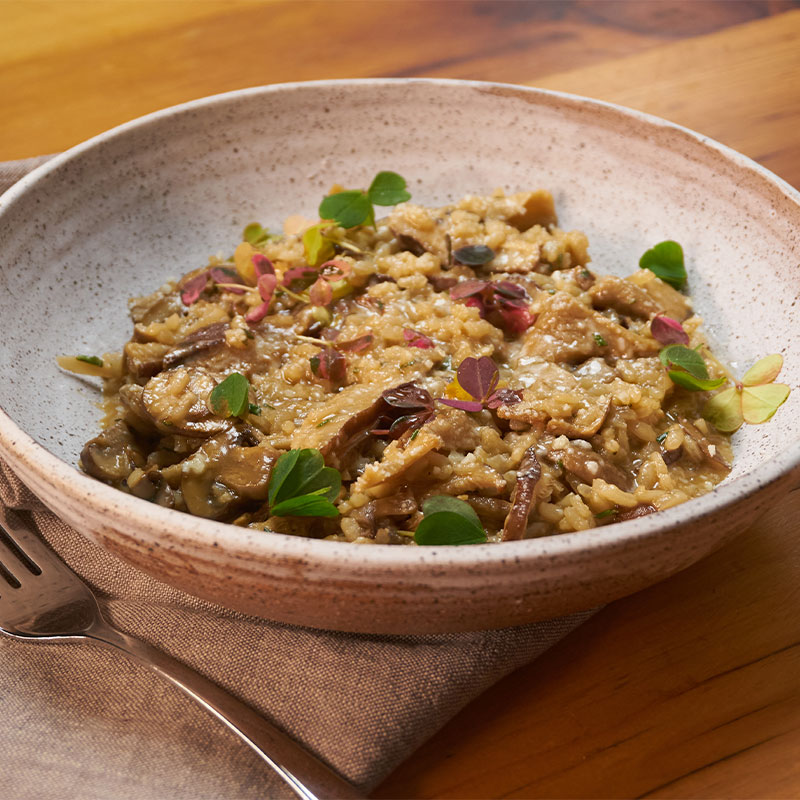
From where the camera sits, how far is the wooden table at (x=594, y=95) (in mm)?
1785

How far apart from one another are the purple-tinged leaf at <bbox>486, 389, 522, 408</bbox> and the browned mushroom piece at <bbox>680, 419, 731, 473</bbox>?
0.47m

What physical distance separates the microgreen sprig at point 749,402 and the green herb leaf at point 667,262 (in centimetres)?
52

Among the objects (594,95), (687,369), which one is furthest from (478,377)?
(594,95)

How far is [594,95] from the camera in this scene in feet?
13.4

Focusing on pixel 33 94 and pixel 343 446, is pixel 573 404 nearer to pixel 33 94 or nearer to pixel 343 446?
pixel 343 446

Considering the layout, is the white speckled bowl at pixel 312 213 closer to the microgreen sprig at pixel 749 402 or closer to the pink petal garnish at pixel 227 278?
the microgreen sprig at pixel 749 402

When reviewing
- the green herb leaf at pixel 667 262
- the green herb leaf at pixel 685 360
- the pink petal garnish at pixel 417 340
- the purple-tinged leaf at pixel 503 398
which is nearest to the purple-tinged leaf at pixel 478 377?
the purple-tinged leaf at pixel 503 398

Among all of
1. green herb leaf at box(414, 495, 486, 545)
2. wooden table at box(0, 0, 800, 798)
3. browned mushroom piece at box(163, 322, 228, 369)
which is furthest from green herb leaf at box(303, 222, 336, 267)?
wooden table at box(0, 0, 800, 798)

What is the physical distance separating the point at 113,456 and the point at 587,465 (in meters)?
1.23

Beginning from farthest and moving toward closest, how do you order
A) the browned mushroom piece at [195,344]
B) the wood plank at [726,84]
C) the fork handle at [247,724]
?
the wood plank at [726,84] < the browned mushroom piece at [195,344] < the fork handle at [247,724]

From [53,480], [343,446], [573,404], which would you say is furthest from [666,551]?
[53,480]

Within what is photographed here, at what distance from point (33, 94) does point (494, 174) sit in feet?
8.11

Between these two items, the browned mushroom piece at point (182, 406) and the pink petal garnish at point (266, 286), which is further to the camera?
the pink petal garnish at point (266, 286)

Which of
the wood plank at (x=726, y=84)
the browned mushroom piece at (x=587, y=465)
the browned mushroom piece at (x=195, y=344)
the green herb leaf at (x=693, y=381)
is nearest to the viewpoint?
the browned mushroom piece at (x=587, y=465)
